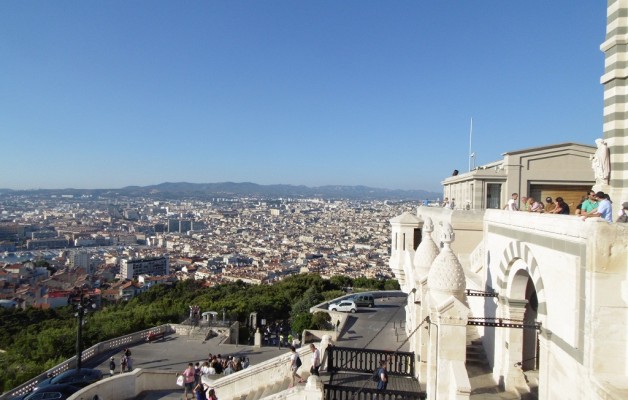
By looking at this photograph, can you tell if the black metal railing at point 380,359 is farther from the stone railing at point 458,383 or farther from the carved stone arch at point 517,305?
the stone railing at point 458,383

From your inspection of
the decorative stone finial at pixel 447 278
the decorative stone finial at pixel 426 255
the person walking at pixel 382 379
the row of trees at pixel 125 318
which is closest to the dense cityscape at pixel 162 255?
the row of trees at pixel 125 318

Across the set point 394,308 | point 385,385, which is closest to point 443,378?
point 385,385

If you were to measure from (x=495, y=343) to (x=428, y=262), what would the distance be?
6.41 ft

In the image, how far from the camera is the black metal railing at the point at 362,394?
7.08 meters

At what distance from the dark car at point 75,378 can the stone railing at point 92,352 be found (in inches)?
17.0

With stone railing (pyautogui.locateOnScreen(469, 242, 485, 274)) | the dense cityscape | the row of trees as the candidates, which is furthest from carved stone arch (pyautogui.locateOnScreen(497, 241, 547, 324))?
the dense cityscape

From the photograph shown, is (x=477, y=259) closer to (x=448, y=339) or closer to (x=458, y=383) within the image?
(x=448, y=339)

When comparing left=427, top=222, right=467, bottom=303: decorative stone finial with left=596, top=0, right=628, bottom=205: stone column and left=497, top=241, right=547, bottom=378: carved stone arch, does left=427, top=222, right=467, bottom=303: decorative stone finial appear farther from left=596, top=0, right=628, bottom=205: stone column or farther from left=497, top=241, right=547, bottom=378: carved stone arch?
left=596, top=0, right=628, bottom=205: stone column

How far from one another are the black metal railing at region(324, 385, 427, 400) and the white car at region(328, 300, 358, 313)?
48.1 ft

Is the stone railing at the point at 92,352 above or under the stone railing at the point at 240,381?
under

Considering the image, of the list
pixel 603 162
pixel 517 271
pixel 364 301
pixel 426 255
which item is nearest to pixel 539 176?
pixel 426 255

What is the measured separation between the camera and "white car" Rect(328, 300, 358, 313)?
22734 mm

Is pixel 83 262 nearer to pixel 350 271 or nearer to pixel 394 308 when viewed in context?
pixel 350 271

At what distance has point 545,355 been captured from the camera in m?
5.79
